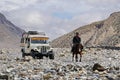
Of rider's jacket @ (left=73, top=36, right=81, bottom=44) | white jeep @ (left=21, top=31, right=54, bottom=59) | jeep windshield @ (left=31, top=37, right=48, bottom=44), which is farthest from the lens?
jeep windshield @ (left=31, top=37, right=48, bottom=44)

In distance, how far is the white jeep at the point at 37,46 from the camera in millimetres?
41219

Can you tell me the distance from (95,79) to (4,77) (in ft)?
11.0

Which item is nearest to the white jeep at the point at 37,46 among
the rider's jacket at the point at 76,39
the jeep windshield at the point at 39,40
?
the jeep windshield at the point at 39,40

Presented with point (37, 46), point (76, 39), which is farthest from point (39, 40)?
point (76, 39)

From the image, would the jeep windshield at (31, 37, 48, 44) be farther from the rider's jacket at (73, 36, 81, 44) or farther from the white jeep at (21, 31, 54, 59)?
the rider's jacket at (73, 36, 81, 44)

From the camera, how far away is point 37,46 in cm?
4200

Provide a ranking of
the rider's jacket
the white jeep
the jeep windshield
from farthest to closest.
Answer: the jeep windshield < the white jeep < the rider's jacket

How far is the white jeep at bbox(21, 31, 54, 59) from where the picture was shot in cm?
4122

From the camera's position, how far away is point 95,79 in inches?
685

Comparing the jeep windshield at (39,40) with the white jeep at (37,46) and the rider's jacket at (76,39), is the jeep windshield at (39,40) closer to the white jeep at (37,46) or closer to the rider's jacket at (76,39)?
the white jeep at (37,46)

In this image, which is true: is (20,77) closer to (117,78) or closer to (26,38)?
(117,78)

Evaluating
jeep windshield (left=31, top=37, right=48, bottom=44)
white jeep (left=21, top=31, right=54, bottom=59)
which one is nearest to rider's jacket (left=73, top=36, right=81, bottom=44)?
white jeep (left=21, top=31, right=54, bottom=59)

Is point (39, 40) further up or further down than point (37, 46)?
further up

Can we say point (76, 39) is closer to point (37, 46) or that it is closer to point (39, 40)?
point (37, 46)
